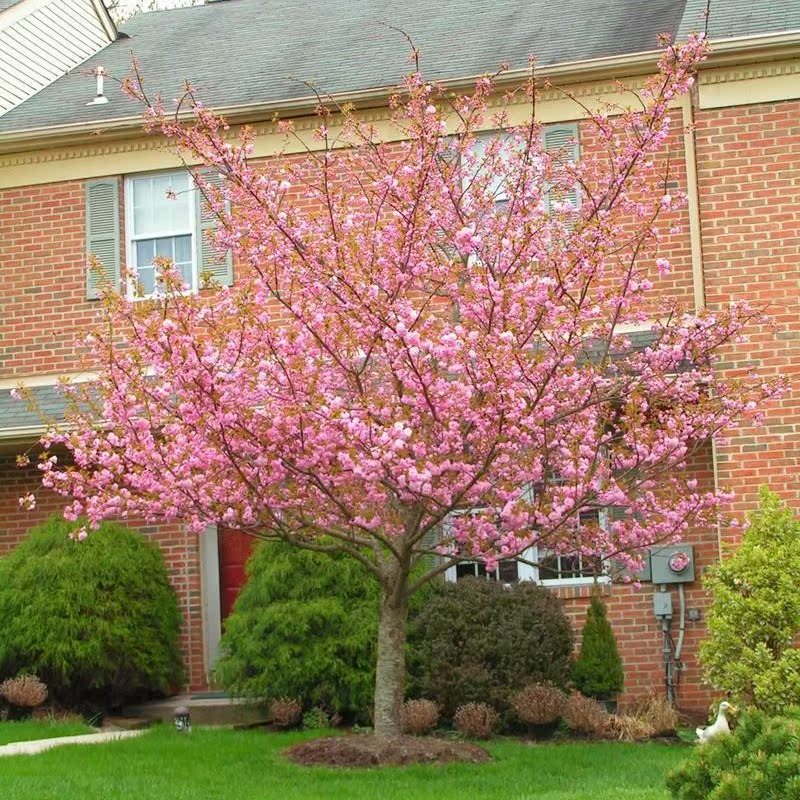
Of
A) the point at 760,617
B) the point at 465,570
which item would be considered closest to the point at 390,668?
the point at 760,617

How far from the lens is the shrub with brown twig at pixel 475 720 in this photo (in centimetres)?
1313

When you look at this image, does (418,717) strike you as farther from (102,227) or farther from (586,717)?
(102,227)

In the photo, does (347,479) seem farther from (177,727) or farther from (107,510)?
(177,727)

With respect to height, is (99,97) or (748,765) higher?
(99,97)

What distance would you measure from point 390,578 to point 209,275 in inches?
113

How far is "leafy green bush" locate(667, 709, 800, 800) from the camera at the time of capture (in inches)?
278

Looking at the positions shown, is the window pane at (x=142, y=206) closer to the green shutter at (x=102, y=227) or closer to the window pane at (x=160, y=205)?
the window pane at (x=160, y=205)

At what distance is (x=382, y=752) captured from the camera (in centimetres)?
1125

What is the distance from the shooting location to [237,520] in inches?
434

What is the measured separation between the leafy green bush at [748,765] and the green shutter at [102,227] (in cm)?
1060

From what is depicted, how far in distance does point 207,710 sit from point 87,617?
4.81ft

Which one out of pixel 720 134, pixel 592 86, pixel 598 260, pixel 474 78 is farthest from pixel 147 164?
pixel 598 260

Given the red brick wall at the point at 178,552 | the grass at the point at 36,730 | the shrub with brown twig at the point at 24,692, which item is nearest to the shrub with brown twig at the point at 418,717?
the grass at the point at 36,730

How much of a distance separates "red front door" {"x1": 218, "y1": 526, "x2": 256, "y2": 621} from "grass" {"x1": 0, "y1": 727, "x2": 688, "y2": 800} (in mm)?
3902
